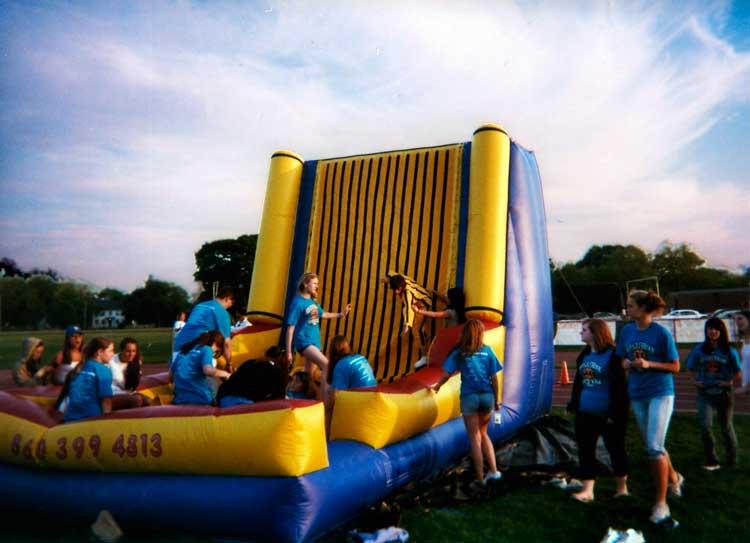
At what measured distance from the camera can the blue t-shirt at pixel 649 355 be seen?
3957mm

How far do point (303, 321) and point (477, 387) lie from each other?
1844 mm

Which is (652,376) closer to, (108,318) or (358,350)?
(358,350)

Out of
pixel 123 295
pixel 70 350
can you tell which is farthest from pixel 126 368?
pixel 123 295

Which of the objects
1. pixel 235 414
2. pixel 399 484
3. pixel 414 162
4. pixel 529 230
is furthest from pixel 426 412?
pixel 414 162

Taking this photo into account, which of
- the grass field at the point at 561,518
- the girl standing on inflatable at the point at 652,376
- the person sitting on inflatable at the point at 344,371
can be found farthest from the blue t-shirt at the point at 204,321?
the girl standing on inflatable at the point at 652,376

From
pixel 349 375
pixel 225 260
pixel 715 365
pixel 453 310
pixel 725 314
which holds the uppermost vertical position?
pixel 225 260

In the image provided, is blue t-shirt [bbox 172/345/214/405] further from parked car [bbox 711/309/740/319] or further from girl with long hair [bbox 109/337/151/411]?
parked car [bbox 711/309/740/319]

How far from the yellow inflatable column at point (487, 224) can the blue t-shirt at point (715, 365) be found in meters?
1.70

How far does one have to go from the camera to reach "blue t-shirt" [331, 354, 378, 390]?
462 cm

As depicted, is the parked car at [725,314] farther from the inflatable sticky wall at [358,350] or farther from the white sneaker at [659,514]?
the white sneaker at [659,514]

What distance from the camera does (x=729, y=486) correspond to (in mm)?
4504

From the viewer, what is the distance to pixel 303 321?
5.61 metres

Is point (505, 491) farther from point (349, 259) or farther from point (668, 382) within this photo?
point (349, 259)

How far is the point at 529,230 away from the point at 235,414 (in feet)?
13.7
